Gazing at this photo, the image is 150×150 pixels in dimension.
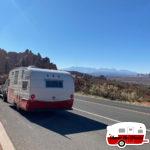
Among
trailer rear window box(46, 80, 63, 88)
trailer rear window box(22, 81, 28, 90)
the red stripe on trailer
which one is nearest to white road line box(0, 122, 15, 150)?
the red stripe on trailer

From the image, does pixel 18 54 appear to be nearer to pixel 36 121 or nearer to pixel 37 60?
pixel 37 60

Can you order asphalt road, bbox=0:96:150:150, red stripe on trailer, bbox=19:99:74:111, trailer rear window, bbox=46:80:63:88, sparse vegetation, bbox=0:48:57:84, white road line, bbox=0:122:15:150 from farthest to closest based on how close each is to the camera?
sparse vegetation, bbox=0:48:57:84 < trailer rear window, bbox=46:80:63:88 < red stripe on trailer, bbox=19:99:74:111 < asphalt road, bbox=0:96:150:150 < white road line, bbox=0:122:15:150

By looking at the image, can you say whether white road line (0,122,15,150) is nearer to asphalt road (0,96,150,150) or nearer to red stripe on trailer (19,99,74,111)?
asphalt road (0,96,150,150)

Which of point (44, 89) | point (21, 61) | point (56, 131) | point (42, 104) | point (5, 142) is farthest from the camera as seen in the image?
point (21, 61)

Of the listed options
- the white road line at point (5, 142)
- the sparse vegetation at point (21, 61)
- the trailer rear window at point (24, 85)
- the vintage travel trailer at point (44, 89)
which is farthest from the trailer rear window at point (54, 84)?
the sparse vegetation at point (21, 61)

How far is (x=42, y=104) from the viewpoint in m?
16.7

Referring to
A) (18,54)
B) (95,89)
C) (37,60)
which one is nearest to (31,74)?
(95,89)

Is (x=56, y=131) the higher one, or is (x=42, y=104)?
(x=42, y=104)

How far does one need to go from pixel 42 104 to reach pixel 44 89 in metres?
0.70

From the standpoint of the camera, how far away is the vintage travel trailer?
54.4 feet

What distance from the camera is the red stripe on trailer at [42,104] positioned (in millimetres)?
16500

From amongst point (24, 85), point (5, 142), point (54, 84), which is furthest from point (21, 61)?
point (5, 142)

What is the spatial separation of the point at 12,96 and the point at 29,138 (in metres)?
9.11

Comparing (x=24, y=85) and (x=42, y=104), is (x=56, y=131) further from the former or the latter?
(x=24, y=85)
